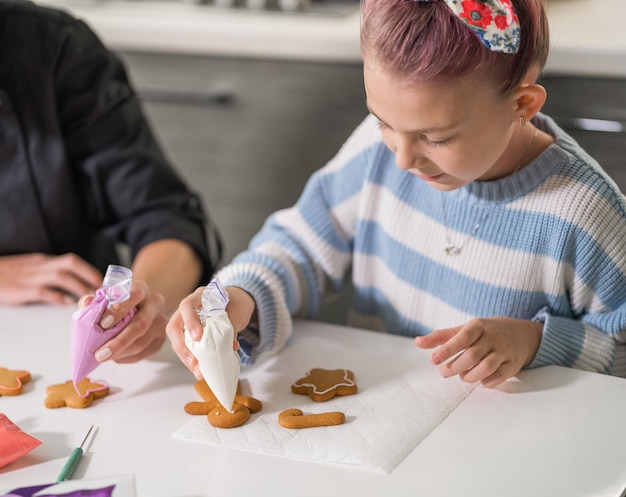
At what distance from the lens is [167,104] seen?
1773 millimetres

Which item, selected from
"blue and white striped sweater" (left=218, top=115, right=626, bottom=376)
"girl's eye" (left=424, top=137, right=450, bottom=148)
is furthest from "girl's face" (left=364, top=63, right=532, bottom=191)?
"blue and white striped sweater" (left=218, top=115, right=626, bottom=376)

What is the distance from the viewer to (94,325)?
3.03 ft

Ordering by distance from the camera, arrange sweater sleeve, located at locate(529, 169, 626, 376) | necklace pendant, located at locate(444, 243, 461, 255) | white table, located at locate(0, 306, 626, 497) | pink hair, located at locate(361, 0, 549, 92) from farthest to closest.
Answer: necklace pendant, located at locate(444, 243, 461, 255)
sweater sleeve, located at locate(529, 169, 626, 376)
pink hair, located at locate(361, 0, 549, 92)
white table, located at locate(0, 306, 626, 497)

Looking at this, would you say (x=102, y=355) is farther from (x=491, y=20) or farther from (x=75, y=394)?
(x=491, y=20)

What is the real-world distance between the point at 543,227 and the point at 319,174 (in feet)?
1.09

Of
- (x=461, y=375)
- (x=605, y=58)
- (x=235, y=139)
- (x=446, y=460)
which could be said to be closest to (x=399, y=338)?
(x=461, y=375)

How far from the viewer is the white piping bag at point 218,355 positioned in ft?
2.77

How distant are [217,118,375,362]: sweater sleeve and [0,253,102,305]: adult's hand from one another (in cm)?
18

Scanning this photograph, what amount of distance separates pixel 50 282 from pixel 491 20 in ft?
2.14

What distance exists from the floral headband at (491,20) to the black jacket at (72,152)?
61cm

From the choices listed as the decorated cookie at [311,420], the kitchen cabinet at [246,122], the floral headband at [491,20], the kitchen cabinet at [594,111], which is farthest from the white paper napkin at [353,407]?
the kitchen cabinet at [246,122]

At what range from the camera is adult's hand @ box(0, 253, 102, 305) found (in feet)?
3.69

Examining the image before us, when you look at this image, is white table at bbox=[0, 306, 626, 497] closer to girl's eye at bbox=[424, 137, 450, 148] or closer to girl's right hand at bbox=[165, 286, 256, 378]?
girl's right hand at bbox=[165, 286, 256, 378]

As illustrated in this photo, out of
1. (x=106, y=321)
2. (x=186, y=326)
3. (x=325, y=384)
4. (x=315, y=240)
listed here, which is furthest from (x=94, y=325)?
(x=315, y=240)
